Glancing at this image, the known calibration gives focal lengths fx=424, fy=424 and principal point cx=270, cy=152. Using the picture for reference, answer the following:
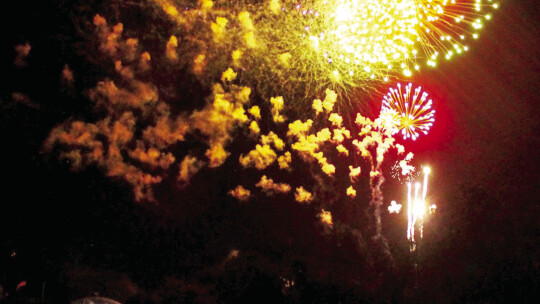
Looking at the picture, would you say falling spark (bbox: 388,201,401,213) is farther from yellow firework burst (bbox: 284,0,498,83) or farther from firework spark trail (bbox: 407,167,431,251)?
yellow firework burst (bbox: 284,0,498,83)

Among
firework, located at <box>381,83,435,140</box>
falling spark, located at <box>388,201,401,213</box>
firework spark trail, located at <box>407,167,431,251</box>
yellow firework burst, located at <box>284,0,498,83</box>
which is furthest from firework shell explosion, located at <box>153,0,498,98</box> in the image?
falling spark, located at <box>388,201,401,213</box>

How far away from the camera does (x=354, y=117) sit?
1252cm

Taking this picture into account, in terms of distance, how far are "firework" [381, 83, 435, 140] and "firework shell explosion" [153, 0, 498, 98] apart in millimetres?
541

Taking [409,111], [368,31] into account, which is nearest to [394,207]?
[409,111]

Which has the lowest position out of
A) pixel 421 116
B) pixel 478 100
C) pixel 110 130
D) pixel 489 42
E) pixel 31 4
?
pixel 110 130

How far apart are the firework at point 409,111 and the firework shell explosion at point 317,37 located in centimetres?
54

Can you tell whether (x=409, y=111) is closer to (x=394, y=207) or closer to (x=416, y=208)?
(x=416, y=208)

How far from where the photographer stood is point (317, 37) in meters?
9.77

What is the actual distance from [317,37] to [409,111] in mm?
3141

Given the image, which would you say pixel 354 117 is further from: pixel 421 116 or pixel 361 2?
pixel 361 2

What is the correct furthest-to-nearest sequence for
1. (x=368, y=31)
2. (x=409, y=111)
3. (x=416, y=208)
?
(x=416, y=208), (x=409, y=111), (x=368, y=31)

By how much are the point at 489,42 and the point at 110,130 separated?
10.8 metres

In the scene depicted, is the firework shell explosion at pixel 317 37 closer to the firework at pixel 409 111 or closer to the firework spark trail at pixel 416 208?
the firework at pixel 409 111

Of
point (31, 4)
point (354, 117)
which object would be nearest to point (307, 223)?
point (354, 117)
